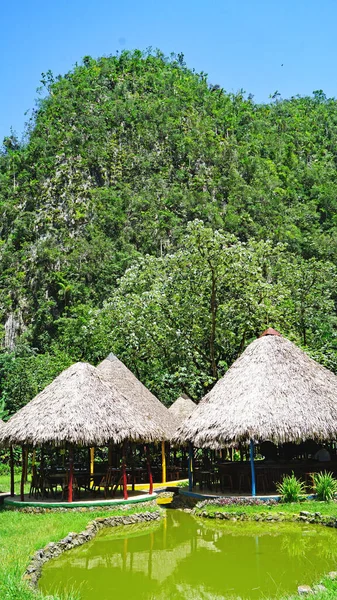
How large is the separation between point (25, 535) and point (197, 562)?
331 cm

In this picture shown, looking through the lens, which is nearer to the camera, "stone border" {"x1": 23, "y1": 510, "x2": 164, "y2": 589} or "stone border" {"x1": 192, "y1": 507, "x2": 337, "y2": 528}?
"stone border" {"x1": 23, "y1": 510, "x2": 164, "y2": 589}

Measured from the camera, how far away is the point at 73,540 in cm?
1074

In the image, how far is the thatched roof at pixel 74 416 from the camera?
14344 mm

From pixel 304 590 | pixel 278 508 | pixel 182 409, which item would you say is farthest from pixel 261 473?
pixel 182 409

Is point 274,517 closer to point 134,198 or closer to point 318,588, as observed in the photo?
point 318,588

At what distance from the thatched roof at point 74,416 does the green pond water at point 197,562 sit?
8.63 ft

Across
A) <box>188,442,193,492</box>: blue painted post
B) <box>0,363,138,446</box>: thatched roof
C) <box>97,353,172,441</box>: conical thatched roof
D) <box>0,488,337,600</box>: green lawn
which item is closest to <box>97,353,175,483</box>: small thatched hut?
<box>97,353,172,441</box>: conical thatched roof

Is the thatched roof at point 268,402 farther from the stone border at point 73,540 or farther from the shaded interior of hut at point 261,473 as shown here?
the stone border at point 73,540

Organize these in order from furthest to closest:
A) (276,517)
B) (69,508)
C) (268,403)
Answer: (268,403) → (69,508) → (276,517)

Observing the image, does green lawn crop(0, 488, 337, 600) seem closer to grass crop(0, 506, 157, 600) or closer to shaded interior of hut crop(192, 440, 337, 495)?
grass crop(0, 506, 157, 600)

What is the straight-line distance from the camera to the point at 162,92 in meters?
61.7

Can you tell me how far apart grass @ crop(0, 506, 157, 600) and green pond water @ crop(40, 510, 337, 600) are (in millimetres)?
452

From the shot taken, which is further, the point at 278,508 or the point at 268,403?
the point at 268,403

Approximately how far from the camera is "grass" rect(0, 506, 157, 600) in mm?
6793
